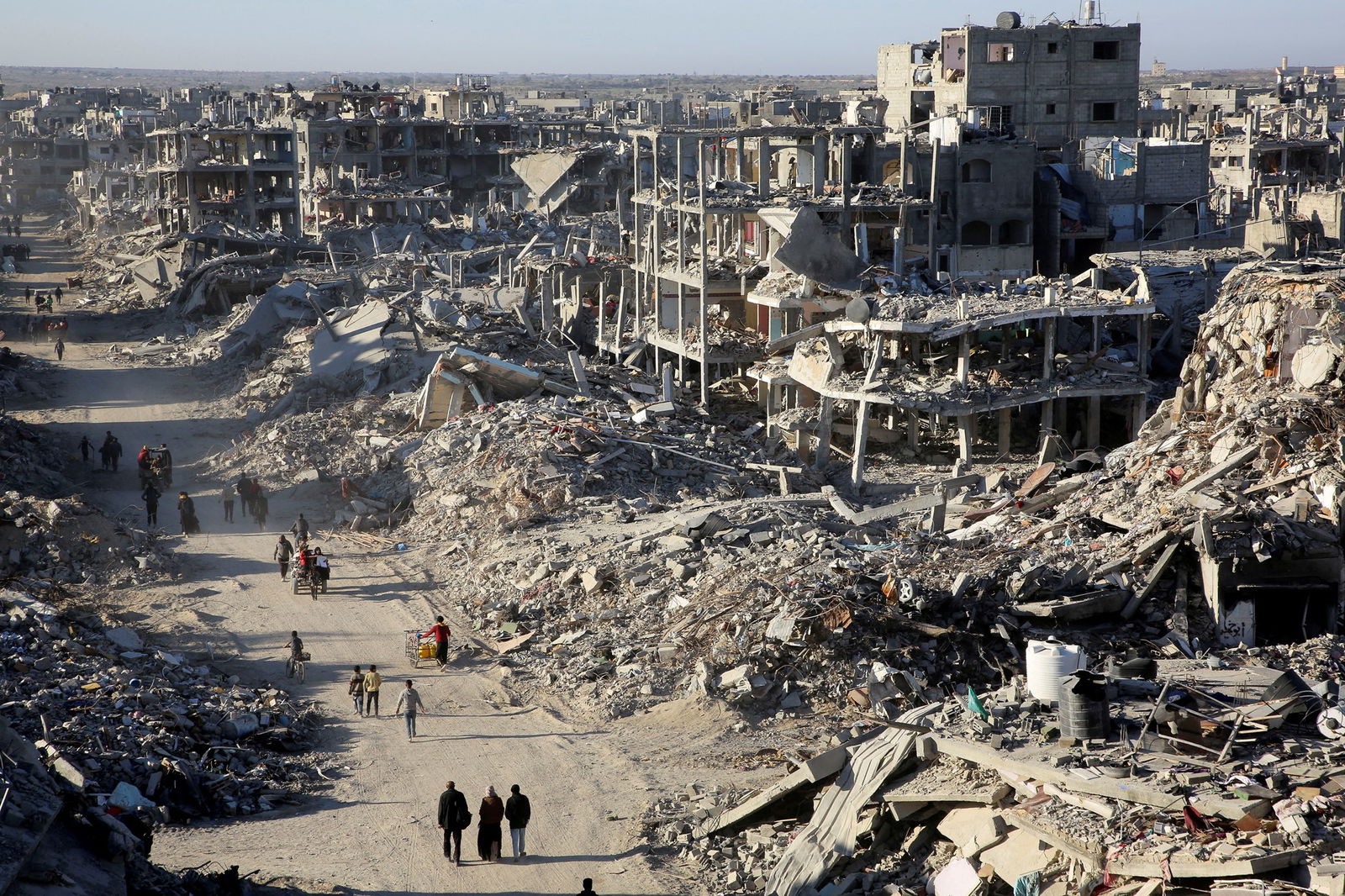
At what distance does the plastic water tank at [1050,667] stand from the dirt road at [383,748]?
3.73 meters

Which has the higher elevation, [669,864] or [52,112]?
[52,112]

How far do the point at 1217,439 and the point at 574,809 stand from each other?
34.5 ft

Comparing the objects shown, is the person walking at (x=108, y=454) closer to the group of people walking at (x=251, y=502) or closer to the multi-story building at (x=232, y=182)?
the group of people walking at (x=251, y=502)

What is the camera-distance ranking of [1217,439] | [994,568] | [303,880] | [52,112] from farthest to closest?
[52,112] → [1217,439] → [994,568] → [303,880]

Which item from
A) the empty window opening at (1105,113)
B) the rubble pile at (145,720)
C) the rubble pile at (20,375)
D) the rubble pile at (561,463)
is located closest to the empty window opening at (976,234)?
the rubble pile at (561,463)

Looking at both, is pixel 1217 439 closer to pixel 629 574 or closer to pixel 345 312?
pixel 629 574

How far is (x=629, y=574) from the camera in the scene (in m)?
19.5

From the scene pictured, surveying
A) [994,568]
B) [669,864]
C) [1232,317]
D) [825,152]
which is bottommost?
[669,864]

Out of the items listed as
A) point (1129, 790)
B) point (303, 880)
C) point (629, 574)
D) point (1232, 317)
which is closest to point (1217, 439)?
point (1232, 317)

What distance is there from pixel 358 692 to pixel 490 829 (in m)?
4.37

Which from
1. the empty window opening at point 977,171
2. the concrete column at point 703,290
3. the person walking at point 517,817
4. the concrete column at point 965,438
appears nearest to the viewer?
the person walking at point 517,817

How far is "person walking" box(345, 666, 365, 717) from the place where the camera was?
→ 16.7 metres

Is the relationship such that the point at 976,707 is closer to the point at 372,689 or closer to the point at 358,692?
the point at 372,689

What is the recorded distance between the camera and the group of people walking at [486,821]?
502 inches
